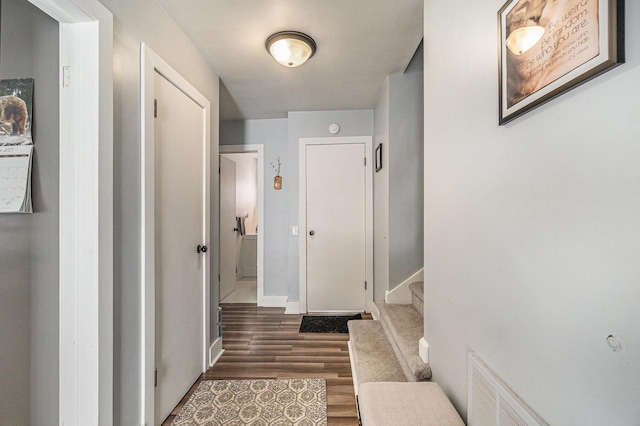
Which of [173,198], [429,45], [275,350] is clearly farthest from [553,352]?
[275,350]

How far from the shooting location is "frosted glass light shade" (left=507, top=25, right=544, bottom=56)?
2.23ft

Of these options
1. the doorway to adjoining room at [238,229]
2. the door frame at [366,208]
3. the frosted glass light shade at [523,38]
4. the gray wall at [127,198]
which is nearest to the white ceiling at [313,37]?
the gray wall at [127,198]

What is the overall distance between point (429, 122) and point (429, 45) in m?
0.42

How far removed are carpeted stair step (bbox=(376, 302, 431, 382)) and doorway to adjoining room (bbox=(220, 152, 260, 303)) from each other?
2.09m

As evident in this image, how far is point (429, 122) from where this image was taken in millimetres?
1479

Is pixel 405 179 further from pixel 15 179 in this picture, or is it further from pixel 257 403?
pixel 15 179

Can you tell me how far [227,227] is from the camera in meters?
4.09

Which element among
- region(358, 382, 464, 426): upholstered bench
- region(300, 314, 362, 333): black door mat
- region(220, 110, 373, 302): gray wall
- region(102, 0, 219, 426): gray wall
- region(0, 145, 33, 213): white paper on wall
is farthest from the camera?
region(220, 110, 373, 302): gray wall

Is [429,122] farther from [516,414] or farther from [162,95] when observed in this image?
[162,95]

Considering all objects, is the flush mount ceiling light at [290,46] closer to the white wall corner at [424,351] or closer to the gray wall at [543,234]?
the gray wall at [543,234]

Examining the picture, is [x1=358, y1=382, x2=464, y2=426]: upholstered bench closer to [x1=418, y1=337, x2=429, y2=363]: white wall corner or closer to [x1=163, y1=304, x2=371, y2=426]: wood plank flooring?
[x1=418, y1=337, x2=429, y2=363]: white wall corner

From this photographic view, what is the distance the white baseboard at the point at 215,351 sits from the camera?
217 cm

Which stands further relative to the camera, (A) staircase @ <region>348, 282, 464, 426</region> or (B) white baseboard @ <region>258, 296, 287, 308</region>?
(B) white baseboard @ <region>258, 296, 287, 308</region>

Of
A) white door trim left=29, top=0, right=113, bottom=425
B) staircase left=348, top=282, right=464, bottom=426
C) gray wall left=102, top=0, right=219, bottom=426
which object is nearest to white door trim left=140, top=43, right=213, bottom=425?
gray wall left=102, top=0, right=219, bottom=426
